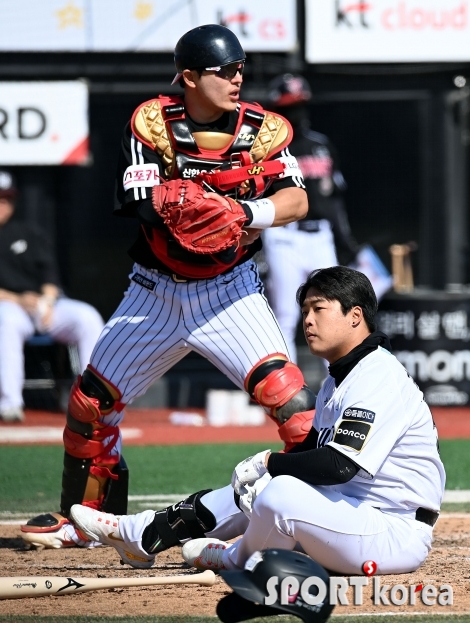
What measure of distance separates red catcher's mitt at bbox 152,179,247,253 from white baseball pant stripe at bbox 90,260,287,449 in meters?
0.25

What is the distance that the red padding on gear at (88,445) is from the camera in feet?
14.9

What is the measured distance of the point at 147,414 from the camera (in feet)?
31.2

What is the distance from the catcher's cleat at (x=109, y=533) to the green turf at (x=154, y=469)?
1094 millimetres

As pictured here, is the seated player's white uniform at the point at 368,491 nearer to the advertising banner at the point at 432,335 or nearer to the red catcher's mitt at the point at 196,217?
the red catcher's mitt at the point at 196,217

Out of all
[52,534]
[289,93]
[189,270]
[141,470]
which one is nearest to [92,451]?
[52,534]

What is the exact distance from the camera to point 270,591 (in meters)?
2.98

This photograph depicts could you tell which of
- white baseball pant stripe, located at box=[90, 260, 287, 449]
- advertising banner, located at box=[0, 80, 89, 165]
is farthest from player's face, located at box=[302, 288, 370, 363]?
advertising banner, located at box=[0, 80, 89, 165]

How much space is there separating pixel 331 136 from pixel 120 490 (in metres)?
6.15

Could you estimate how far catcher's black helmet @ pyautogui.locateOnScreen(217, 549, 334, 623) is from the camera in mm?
2949

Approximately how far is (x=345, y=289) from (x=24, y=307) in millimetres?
5883

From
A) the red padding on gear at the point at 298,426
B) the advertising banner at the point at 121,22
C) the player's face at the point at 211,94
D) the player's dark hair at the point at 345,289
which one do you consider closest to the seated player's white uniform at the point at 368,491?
the player's dark hair at the point at 345,289

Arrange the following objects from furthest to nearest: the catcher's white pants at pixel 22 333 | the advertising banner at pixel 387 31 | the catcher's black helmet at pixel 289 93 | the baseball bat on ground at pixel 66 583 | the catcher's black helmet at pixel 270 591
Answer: the advertising banner at pixel 387 31
the catcher's black helmet at pixel 289 93
the catcher's white pants at pixel 22 333
the baseball bat on ground at pixel 66 583
the catcher's black helmet at pixel 270 591

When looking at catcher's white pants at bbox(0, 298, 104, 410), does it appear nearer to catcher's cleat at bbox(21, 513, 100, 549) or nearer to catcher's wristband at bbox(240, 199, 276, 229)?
catcher's cleat at bbox(21, 513, 100, 549)

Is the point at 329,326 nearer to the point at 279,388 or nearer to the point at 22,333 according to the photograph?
the point at 279,388
